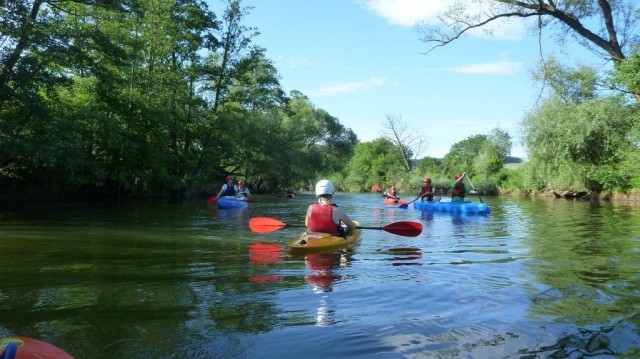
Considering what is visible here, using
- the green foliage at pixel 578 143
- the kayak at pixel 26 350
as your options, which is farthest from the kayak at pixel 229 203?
the green foliage at pixel 578 143

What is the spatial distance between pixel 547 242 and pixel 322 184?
4.65 m

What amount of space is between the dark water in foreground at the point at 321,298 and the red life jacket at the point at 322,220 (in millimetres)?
581

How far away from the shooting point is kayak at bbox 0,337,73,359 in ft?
6.86

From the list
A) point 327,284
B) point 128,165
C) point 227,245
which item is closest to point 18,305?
point 327,284

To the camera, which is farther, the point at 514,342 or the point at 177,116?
the point at 177,116

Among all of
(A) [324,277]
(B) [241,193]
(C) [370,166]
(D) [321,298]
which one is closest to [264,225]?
(A) [324,277]

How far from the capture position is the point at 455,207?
656 inches

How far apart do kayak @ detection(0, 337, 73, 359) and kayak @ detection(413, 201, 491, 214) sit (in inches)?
595

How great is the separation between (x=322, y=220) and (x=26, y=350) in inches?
242

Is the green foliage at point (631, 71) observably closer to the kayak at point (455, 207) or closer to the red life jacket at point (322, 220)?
the kayak at point (455, 207)

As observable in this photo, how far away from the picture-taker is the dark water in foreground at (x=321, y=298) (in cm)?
350

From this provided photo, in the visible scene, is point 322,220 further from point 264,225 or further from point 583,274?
point 583,274

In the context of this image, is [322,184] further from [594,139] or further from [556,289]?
[594,139]

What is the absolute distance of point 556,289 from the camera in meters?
5.22
